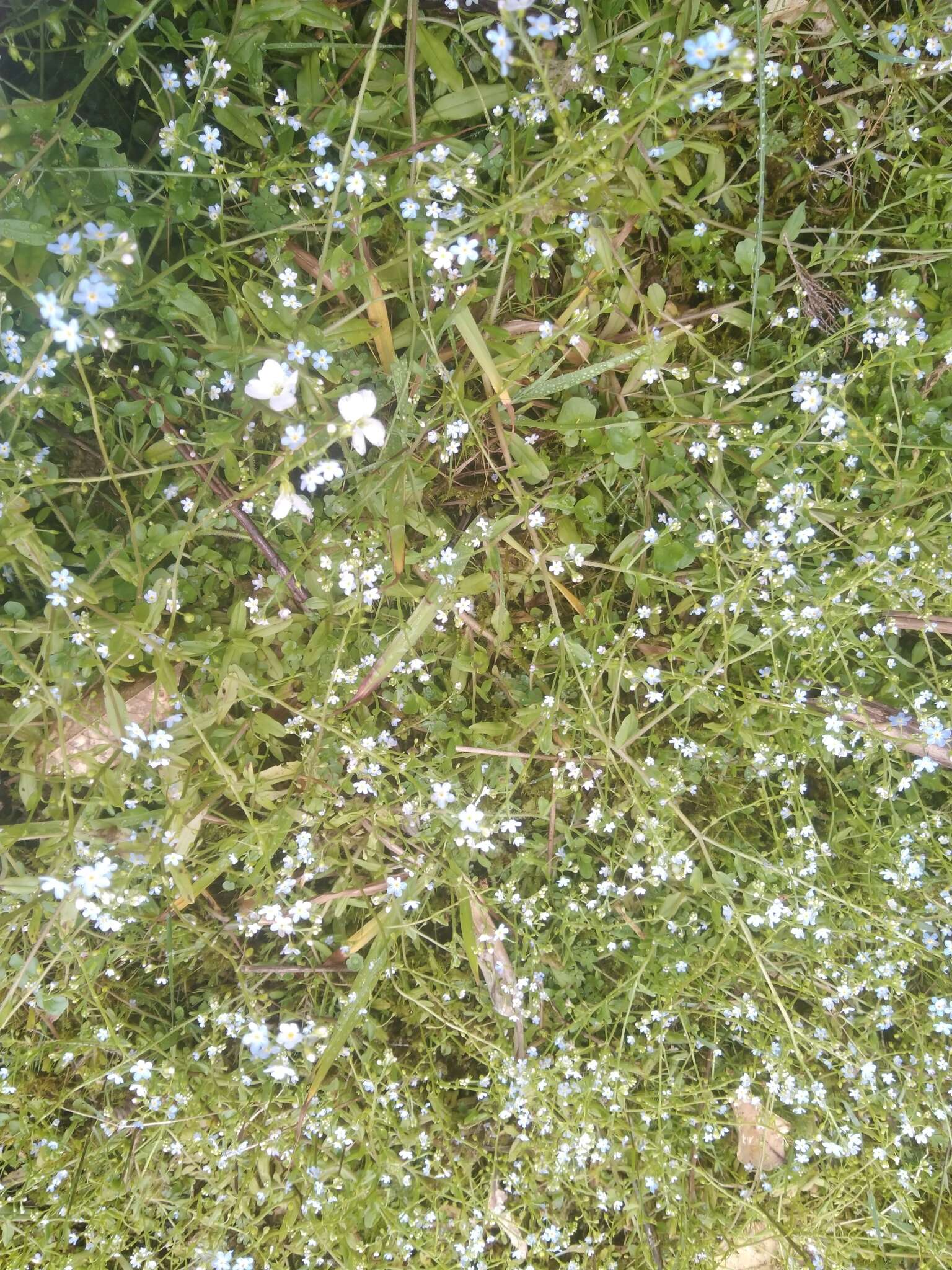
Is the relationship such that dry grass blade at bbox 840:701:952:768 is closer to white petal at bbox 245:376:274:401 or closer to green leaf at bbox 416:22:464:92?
white petal at bbox 245:376:274:401

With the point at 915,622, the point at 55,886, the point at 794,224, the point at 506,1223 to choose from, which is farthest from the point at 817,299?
the point at 506,1223

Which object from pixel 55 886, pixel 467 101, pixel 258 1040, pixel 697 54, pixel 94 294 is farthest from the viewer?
pixel 258 1040

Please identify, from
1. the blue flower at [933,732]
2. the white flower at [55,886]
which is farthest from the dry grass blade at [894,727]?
the white flower at [55,886]

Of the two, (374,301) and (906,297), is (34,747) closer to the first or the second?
(374,301)

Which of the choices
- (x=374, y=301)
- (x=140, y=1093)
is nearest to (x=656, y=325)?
(x=374, y=301)

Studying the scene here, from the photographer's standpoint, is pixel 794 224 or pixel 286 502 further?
pixel 794 224

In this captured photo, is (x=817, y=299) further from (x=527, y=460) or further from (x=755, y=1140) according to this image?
(x=755, y=1140)

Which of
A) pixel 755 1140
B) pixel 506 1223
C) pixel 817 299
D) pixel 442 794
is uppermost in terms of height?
pixel 817 299

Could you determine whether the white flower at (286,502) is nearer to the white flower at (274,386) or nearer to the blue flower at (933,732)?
the white flower at (274,386)
